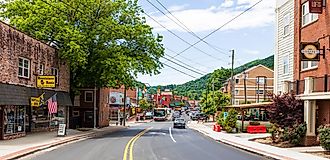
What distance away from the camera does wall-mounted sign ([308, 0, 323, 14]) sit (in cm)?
2828

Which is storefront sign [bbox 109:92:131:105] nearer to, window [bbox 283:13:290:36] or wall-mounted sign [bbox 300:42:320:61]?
window [bbox 283:13:290:36]

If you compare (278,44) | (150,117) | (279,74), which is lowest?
(150,117)

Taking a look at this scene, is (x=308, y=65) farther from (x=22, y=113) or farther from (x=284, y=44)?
(x=22, y=113)

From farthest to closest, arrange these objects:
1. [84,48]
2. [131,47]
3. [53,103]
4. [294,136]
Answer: [131,47] < [84,48] < [53,103] < [294,136]

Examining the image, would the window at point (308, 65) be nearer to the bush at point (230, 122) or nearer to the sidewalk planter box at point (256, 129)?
the sidewalk planter box at point (256, 129)

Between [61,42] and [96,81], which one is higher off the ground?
[61,42]

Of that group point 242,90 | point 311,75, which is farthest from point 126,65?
point 242,90

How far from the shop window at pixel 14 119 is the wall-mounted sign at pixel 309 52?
1868cm

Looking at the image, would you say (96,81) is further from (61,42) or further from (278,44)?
(278,44)

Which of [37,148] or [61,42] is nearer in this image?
[37,148]

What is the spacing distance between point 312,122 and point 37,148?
50.5 feet

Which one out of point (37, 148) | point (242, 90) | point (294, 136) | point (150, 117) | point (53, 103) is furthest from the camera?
point (150, 117)

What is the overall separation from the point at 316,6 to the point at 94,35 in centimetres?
2368

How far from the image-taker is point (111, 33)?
46312mm
